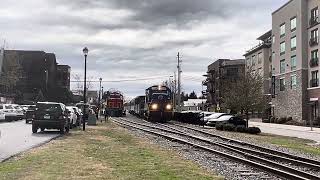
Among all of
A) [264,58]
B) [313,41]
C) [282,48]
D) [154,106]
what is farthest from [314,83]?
[264,58]

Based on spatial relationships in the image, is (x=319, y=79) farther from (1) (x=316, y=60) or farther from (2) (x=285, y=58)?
(2) (x=285, y=58)

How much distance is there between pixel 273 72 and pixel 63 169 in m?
72.4

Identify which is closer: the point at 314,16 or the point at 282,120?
the point at 314,16

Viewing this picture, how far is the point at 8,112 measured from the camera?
4828 cm

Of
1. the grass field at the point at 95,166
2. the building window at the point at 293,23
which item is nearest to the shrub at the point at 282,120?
the building window at the point at 293,23

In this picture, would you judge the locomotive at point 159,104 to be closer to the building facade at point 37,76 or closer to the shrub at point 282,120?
the shrub at point 282,120

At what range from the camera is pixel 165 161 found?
17109 mm

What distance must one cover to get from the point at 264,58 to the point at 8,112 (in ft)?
186

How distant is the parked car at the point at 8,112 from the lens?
4719 centimetres

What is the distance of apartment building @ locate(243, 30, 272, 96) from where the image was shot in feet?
299

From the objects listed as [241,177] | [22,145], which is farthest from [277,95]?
[241,177]

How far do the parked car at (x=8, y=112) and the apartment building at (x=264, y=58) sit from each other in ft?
162

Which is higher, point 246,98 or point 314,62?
point 314,62

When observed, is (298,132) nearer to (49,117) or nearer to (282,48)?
(49,117)
